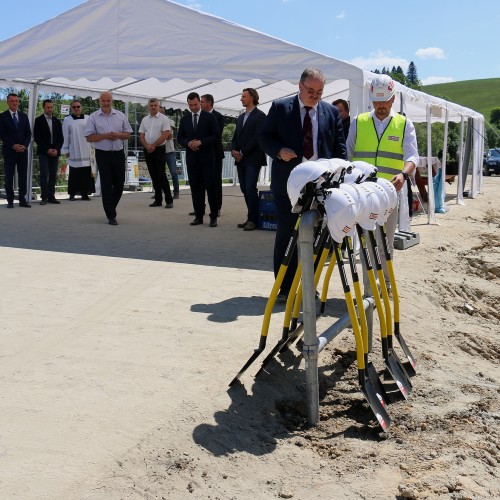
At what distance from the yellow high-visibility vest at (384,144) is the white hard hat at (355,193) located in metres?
2.54

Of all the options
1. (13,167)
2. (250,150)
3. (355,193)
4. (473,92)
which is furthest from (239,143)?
(473,92)

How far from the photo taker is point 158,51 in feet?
36.6

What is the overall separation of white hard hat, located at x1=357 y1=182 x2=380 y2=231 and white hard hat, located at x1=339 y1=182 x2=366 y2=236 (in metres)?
0.03

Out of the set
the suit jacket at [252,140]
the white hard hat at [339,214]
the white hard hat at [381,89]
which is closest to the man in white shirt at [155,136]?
the suit jacket at [252,140]

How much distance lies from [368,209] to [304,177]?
1.61ft

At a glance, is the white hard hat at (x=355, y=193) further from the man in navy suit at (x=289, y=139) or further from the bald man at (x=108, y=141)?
the bald man at (x=108, y=141)

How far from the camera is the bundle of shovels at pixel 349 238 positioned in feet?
13.8

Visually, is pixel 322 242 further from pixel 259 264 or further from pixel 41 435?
pixel 259 264

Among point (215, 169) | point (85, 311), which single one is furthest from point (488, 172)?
point (85, 311)

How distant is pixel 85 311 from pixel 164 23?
618 cm

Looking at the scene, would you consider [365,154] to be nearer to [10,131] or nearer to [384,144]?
[384,144]

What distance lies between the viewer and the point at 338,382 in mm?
5121

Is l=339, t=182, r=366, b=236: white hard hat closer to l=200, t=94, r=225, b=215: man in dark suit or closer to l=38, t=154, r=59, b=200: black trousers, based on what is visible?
l=200, t=94, r=225, b=215: man in dark suit

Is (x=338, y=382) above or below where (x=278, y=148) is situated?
below
